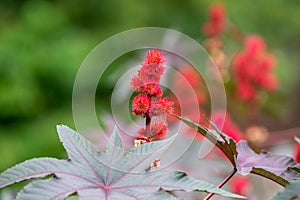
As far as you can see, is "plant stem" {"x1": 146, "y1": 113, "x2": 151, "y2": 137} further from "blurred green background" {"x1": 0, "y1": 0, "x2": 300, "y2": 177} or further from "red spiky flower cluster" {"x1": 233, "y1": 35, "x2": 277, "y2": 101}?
"blurred green background" {"x1": 0, "y1": 0, "x2": 300, "y2": 177}

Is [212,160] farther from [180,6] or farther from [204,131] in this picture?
[180,6]

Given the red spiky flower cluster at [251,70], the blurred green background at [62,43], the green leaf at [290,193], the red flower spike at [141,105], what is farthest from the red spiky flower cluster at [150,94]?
the blurred green background at [62,43]

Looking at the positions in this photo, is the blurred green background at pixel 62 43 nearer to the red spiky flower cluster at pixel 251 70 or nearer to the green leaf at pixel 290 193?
the red spiky flower cluster at pixel 251 70

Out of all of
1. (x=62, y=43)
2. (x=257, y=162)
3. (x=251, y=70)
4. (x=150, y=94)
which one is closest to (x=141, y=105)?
(x=150, y=94)

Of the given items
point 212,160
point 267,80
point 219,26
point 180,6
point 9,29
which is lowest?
point 212,160

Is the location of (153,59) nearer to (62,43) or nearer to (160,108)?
(160,108)

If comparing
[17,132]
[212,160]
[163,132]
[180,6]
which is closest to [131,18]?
[180,6]

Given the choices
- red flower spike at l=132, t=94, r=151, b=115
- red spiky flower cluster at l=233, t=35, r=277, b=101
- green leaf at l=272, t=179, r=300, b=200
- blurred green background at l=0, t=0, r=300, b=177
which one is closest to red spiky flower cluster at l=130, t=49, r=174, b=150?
red flower spike at l=132, t=94, r=151, b=115

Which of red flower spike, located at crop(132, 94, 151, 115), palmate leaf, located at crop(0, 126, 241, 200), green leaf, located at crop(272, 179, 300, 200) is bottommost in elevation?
green leaf, located at crop(272, 179, 300, 200)
